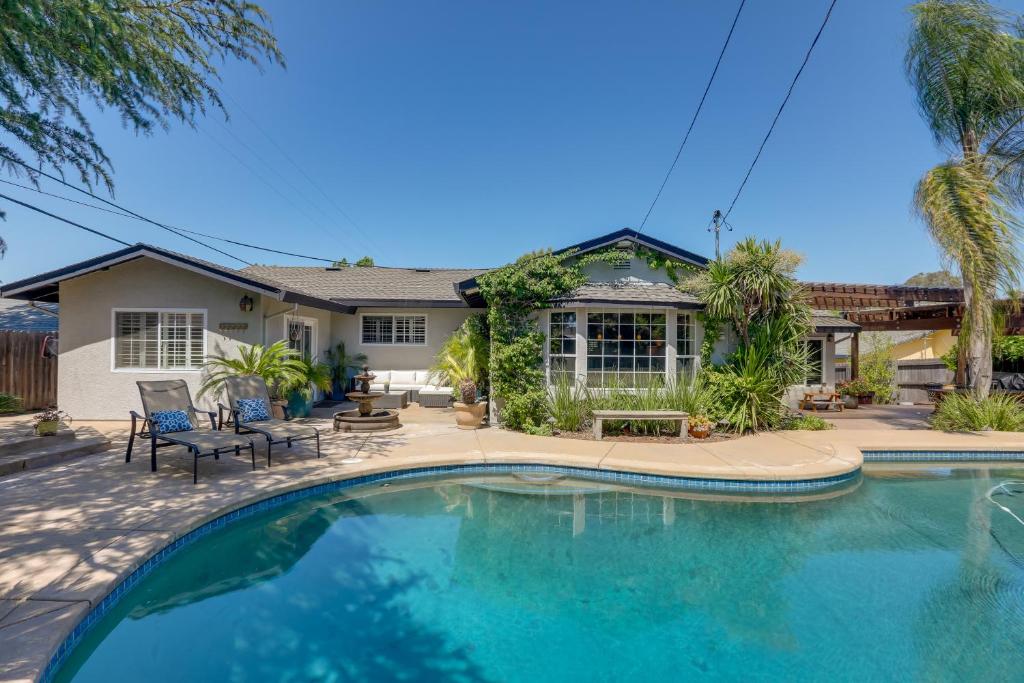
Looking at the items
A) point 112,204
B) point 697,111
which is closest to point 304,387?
point 112,204

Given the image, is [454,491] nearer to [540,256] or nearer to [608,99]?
[540,256]

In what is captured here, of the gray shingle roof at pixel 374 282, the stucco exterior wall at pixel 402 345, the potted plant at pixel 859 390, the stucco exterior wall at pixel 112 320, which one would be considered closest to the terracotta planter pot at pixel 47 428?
the stucco exterior wall at pixel 112 320

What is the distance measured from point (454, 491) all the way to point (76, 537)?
4.10 metres

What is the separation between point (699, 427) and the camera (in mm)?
9352

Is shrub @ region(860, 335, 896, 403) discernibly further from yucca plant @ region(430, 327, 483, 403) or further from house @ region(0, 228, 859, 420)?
yucca plant @ region(430, 327, 483, 403)

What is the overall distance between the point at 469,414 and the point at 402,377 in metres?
5.30

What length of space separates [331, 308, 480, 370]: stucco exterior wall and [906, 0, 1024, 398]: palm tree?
12021 mm

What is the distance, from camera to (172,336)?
34.6 ft

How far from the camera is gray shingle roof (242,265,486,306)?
1429 cm

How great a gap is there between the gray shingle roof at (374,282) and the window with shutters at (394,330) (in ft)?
2.57

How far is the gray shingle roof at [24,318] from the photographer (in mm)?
14172

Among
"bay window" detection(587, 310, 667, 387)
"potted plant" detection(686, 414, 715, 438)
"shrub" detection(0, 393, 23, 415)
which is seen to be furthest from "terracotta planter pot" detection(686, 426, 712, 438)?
"shrub" detection(0, 393, 23, 415)

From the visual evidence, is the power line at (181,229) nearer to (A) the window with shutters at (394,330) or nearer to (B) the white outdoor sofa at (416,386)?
(A) the window with shutters at (394,330)

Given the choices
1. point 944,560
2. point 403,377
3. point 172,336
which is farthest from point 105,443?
point 944,560
